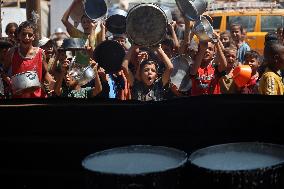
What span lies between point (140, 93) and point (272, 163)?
2469 millimetres

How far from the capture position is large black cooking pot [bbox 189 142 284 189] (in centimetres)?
183

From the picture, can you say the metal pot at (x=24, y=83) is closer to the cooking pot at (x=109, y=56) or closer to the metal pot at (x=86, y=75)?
the metal pot at (x=86, y=75)

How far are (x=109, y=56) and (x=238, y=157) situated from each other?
2.56 metres

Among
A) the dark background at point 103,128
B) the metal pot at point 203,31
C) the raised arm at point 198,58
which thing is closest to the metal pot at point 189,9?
the metal pot at point 203,31

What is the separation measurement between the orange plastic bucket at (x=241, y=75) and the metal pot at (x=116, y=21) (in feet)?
5.72

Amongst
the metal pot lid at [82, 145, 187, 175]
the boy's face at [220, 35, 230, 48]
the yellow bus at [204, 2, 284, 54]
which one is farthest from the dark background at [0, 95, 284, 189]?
the yellow bus at [204, 2, 284, 54]

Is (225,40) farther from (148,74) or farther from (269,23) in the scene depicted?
(269,23)

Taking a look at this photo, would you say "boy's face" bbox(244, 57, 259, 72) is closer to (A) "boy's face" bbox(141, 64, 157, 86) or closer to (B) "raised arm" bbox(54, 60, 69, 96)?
(A) "boy's face" bbox(141, 64, 157, 86)

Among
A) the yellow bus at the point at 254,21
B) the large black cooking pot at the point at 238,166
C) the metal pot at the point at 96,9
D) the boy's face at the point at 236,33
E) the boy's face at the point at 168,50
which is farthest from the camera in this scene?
the yellow bus at the point at 254,21

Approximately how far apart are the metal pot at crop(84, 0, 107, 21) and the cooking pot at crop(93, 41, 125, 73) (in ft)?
4.01

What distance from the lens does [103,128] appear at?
2.39 metres

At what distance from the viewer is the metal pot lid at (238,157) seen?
1.93 meters

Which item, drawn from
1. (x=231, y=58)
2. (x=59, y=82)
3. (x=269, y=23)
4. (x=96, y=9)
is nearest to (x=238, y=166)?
(x=59, y=82)

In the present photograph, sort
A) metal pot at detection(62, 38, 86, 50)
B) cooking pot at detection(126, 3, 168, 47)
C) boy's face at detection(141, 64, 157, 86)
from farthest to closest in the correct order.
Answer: metal pot at detection(62, 38, 86, 50) → boy's face at detection(141, 64, 157, 86) → cooking pot at detection(126, 3, 168, 47)
